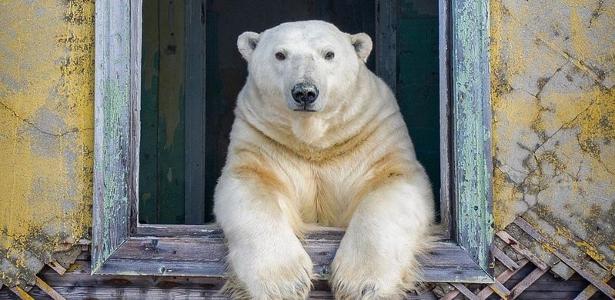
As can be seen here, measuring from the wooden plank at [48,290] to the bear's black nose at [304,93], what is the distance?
1.12 metres

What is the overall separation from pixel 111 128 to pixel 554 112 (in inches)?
63.3

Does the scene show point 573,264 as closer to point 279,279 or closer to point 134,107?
point 279,279

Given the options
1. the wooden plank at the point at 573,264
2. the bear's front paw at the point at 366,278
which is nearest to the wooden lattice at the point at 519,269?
the wooden plank at the point at 573,264

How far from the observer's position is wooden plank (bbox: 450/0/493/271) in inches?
125

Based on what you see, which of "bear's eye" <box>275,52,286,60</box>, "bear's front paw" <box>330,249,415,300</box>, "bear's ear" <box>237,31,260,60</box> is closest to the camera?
"bear's front paw" <box>330,249,415,300</box>

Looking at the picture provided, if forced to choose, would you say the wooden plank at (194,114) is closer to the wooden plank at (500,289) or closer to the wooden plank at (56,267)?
the wooden plank at (56,267)

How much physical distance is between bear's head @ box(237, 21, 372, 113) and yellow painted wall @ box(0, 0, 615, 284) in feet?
1.99

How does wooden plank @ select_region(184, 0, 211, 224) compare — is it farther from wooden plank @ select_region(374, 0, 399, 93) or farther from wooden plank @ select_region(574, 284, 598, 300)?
wooden plank @ select_region(574, 284, 598, 300)

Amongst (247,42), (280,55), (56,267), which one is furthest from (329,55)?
(56,267)

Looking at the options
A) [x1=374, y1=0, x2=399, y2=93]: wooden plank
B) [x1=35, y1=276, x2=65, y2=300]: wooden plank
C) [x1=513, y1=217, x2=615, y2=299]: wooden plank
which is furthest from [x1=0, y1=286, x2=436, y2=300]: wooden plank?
[x1=374, y1=0, x2=399, y2=93]: wooden plank

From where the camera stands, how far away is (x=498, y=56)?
10.6 ft

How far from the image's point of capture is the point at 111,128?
3.23 meters

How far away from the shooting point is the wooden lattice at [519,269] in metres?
3.13

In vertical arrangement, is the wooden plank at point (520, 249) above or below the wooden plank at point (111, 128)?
below
